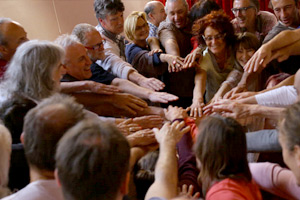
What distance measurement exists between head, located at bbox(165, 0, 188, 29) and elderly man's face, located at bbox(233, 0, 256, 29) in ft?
1.30

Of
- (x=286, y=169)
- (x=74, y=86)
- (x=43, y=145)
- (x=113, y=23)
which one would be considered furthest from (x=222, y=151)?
(x=113, y=23)

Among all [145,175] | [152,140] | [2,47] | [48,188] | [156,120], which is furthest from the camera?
[2,47]

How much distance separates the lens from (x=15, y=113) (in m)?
1.33

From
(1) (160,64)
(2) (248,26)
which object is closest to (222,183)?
(1) (160,64)

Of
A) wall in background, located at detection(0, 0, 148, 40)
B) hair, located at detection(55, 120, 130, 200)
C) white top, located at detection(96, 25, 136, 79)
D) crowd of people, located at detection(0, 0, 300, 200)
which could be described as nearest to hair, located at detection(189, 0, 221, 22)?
crowd of people, located at detection(0, 0, 300, 200)

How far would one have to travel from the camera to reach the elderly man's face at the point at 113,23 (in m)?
2.41

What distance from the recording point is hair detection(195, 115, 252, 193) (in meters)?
1.03

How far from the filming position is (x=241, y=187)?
39.4 inches

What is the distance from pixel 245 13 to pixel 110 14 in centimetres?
105

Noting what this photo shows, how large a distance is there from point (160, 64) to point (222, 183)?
53.8 inches

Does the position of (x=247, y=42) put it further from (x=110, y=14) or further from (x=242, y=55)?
(x=110, y=14)

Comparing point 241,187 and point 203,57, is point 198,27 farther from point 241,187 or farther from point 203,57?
Answer: point 241,187

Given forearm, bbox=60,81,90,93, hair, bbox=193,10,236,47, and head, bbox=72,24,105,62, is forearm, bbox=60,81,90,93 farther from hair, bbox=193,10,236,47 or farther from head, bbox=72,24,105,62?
hair, bbox=193,10,236,47

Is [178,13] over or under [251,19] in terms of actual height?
over
